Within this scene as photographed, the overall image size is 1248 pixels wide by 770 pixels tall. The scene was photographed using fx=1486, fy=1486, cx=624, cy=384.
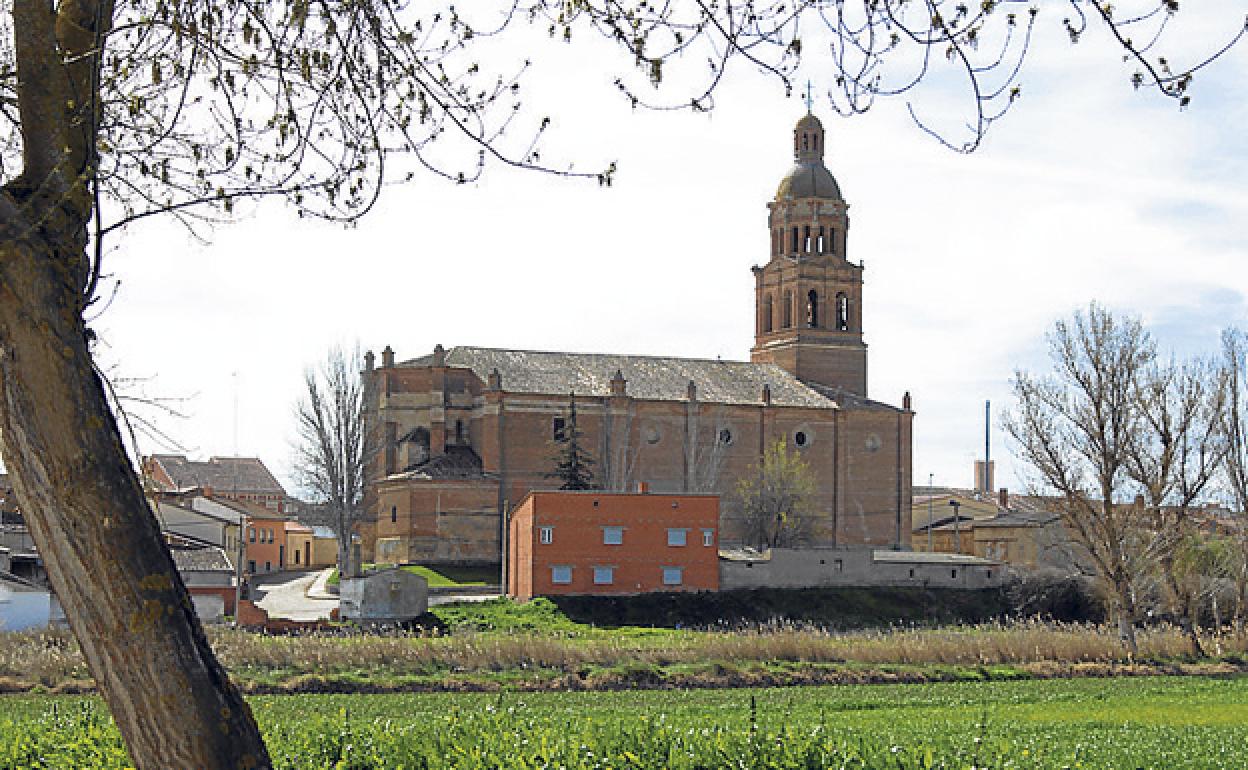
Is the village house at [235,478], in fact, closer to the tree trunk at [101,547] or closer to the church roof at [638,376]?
the church roof at [638,376]

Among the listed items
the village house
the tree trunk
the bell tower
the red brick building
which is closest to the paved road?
the red brick building

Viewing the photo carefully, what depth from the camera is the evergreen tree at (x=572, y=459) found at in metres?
67.8

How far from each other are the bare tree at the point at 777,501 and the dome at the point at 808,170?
15438 mm

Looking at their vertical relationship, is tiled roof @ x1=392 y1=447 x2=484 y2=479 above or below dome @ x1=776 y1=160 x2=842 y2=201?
below

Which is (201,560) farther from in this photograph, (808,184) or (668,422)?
(808,184)

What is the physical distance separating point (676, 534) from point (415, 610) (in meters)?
11.0

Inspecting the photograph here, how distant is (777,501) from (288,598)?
23.3m

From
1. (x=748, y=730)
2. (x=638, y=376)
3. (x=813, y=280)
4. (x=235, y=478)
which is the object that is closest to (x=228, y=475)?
(x=235, y=478)

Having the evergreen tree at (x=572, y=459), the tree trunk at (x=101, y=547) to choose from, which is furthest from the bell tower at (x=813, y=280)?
the tree trunk at (x=101, y=547)

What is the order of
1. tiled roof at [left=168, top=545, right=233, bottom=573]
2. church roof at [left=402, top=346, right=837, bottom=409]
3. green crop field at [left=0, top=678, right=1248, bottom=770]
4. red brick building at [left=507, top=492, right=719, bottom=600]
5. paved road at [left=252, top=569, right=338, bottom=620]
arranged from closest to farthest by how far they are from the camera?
green crop field at [left=0, top=678, right=1248, bottom=770]
tiled roof at [left=168, top=545, right=233, bottom=573]
red brick building at [left=507, top=492, right=719, bottom=600]
paved road at [left=252, top=569, right=338, bottom=620]
church roof at [left=402, top=346, right=837, bottom=409]

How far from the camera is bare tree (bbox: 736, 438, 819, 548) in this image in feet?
230

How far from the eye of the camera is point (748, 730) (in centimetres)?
969

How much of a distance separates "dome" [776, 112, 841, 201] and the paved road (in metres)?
32.2

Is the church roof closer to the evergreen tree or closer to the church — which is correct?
the church
